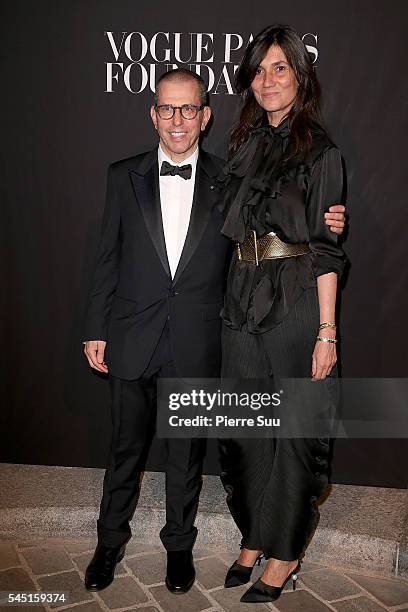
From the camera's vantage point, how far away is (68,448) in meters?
3.78

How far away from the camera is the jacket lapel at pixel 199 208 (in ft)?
8.76

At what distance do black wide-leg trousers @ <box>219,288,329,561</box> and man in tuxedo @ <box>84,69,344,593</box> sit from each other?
0.54 feet

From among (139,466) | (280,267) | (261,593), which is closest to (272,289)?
(280,267)

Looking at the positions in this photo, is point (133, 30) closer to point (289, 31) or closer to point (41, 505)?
point (289, 31)

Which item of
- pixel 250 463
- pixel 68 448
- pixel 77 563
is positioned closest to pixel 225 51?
pixel 250 463

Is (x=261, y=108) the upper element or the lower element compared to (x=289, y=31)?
lower

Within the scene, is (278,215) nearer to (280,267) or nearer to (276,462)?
(280,267)

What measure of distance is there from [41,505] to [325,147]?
2.11m

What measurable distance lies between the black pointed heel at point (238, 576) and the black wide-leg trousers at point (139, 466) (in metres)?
0.21

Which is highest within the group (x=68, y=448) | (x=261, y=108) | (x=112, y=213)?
(x=261, y=108)

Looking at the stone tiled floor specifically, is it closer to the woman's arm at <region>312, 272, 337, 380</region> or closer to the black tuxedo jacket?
the black tuxedo jacket

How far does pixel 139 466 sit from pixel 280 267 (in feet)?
3.36

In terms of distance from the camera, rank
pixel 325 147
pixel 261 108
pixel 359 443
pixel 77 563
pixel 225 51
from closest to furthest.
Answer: pixel 325 147, pixel 261 108, pixel 77 563, pixel 225 51, pixel 359 443

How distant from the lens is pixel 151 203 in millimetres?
2682
